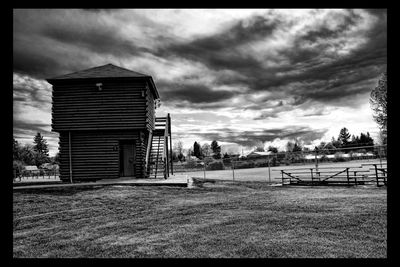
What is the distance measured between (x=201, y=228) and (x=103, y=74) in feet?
58.1

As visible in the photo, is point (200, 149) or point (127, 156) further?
point (200, 149)

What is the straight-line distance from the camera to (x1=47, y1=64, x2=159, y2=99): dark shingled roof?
20.7 meters

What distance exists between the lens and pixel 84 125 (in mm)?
20609

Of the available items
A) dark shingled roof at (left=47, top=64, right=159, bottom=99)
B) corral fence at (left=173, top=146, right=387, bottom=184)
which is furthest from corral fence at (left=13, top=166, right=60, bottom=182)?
corral fence at (left=173, top=146, right=387, bottom=184)

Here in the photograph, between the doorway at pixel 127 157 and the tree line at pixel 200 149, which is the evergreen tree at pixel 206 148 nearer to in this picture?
the tree line at pixel 200 149

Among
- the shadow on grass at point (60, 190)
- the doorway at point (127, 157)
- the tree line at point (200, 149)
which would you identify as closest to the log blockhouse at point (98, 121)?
the doorway at point (127, 157)

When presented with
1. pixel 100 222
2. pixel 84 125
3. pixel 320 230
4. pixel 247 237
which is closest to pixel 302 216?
pixel 320 230

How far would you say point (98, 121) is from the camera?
20.6 metres

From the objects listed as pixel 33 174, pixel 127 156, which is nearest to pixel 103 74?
pixel 127 156

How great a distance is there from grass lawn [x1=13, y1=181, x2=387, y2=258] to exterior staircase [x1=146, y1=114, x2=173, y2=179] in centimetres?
1056

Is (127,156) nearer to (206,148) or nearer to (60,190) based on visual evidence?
(60,190)

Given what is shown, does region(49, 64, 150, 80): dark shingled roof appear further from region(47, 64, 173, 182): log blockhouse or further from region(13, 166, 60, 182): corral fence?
region(13, 166, 60, 182): corral fence
